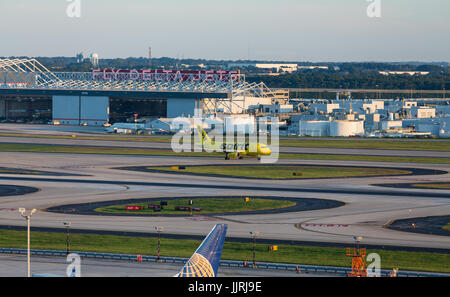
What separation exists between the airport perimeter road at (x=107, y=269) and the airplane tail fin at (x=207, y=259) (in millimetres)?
18535

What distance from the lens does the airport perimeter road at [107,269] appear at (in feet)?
137

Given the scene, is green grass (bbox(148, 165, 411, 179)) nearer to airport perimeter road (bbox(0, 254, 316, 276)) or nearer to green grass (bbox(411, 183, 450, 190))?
green grass (bbox(411, 183, 450, 190))

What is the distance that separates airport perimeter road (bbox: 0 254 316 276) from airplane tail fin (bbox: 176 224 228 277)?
1853 cm

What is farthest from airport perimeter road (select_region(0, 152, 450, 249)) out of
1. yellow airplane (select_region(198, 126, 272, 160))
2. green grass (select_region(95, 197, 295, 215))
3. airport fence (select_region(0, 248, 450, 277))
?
airport fence (select_region(0, 248, 450, 277))

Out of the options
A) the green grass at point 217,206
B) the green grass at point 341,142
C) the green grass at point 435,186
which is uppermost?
the green grass at point 341,142

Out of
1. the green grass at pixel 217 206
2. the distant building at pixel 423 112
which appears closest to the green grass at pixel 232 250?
the green grass at pixel 217 206

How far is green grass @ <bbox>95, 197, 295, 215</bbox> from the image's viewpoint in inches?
2618

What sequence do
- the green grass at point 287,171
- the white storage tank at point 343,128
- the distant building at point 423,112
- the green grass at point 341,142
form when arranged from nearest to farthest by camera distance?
the green grass at point 287,171 → the green grass at point 341,142 → the white storage tank at point 343,128 → the distant building at point 423,112

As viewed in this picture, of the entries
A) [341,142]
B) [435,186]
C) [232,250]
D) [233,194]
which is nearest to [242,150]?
[233,194]

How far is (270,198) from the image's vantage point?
7425 centimetres

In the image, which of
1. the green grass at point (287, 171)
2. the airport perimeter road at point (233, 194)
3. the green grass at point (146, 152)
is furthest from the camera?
the green grass at point (146, 152)

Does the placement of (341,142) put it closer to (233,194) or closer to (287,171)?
(287,171)

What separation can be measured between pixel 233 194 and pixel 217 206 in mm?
8089

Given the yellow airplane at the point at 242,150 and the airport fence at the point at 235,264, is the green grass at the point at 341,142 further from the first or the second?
the airport fence at the point at 235,264
